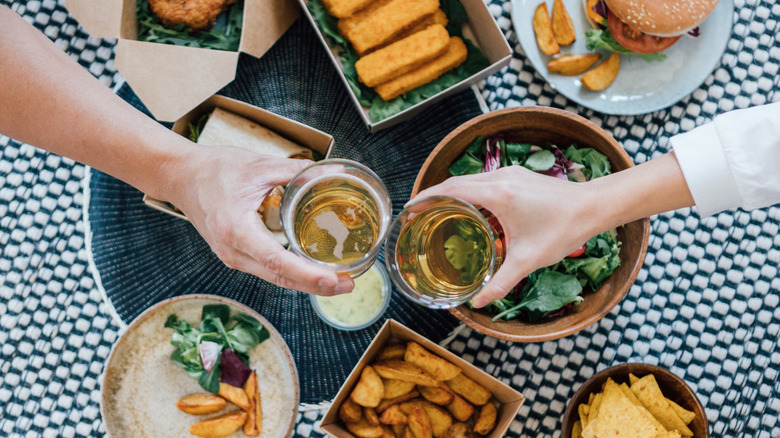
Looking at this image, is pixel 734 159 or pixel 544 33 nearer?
pixel 734 159

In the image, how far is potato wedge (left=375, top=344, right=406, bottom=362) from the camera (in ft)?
4.54

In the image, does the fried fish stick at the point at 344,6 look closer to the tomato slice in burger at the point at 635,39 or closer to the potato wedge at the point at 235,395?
the tomato slice in burger at the point at 635,39

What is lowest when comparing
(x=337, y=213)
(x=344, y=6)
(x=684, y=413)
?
(x=684, y=413)

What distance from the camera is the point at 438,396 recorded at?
137cm

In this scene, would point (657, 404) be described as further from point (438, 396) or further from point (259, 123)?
point (259, 123)

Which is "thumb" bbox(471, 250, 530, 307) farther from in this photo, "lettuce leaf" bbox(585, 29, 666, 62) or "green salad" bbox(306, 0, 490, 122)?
"lettuce leaf" bbox(585, 29, 666, 62)

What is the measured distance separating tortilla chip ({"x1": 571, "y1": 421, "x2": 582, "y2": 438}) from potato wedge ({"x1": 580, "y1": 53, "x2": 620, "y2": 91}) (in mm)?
760

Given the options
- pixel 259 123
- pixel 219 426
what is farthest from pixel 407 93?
pixel 219 426

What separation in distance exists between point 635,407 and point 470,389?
1.11ft

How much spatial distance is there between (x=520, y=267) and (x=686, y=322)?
0.67 meters

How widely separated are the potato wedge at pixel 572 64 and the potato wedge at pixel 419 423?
2.72ft

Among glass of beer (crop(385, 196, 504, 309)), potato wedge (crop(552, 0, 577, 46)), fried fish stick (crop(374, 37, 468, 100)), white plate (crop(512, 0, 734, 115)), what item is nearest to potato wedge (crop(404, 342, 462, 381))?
glass of beer (crop(385, 196, 504, 309))

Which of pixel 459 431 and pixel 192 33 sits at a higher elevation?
pixel 192 33

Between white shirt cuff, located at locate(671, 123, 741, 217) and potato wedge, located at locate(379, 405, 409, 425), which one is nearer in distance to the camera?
white shirt cuff, located at locate(671, 123, 741, 217)
